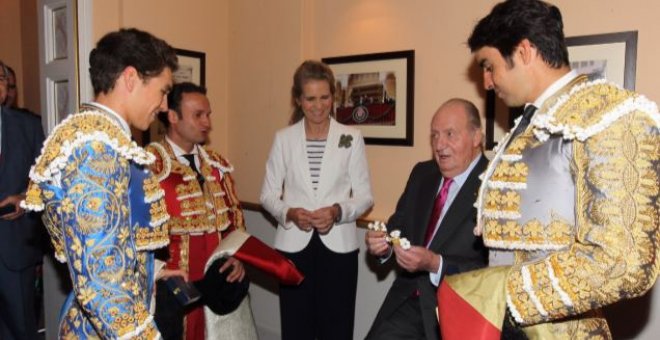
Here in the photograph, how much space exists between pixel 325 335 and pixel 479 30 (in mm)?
1963

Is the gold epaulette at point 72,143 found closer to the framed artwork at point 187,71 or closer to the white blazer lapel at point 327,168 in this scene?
the white blazer lapel at point 327,168

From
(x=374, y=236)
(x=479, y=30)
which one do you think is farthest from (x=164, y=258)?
(x=479, y=30)

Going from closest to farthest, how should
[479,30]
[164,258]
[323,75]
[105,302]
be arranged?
[105,302], [479,30], [164,258], [323,75]

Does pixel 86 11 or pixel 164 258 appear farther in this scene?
pixel 86 11

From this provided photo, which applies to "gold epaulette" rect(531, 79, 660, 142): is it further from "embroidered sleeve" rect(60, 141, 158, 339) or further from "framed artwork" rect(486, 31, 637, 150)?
"embroidered sleeve" rect(60, 141, 158, 339)

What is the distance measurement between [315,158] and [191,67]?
146 cm

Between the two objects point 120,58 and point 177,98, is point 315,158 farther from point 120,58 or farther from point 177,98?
point 120,58

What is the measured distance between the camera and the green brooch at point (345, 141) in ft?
9.53

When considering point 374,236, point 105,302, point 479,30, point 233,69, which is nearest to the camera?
point 105,302

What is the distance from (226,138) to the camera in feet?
13.8

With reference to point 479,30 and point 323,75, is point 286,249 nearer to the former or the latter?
point 323,75

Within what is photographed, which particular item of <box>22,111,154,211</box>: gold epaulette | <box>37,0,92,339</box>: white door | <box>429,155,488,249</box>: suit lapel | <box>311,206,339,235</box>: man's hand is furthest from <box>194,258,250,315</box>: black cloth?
<box>37,0,92,339</box>: white door

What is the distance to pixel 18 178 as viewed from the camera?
301 centimetres

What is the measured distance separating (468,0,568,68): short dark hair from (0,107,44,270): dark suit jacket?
263cm
